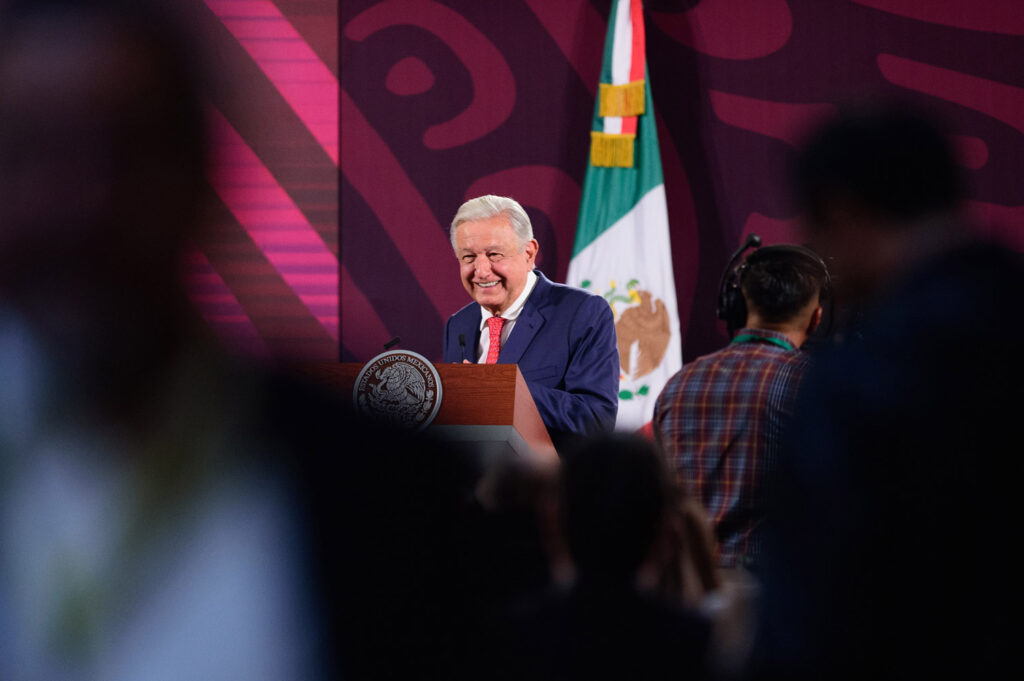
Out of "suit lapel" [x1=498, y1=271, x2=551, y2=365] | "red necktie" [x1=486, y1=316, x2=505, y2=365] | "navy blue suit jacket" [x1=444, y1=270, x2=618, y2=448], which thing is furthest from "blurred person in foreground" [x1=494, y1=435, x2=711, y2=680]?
"red necktie" [x1=486, y1=316, x2=505, y2=365]

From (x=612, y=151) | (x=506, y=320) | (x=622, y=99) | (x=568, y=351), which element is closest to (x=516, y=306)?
(x=506, y=320)

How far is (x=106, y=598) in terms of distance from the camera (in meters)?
0.46

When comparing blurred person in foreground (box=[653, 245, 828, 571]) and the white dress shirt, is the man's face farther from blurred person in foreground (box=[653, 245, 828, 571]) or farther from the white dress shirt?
blurred person in foreground (box=[653, 245, 828, 571])

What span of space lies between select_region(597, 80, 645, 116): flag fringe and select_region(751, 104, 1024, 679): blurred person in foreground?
406cm

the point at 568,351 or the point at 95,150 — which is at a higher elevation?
the point at 95,150

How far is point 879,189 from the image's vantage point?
3.88 ft

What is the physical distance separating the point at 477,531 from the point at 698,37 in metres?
5.09

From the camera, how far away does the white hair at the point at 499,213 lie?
3266 millimetres

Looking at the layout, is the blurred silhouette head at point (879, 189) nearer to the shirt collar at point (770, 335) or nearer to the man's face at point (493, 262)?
the shirt collar at point (770, 335)

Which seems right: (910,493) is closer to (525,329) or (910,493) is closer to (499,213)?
(525,329)

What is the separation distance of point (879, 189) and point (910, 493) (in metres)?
0.38

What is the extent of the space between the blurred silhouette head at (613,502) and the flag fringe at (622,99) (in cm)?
350

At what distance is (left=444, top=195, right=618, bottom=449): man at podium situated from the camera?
3006 mm

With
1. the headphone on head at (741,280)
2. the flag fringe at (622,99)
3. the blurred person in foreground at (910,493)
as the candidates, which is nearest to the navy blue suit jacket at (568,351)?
the headphone on head at (741,280)
